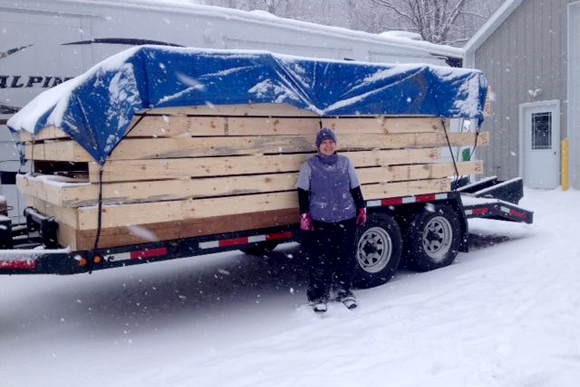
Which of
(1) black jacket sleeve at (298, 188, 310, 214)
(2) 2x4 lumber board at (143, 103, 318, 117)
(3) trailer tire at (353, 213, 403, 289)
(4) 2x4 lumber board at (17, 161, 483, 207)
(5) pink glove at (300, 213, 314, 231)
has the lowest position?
(3) trailer tire at (353, 213, 403, 289)

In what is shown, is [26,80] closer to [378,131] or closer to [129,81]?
[129,81]

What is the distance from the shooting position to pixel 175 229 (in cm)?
536

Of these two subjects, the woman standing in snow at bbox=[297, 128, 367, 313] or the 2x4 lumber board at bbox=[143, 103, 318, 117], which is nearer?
the 2x4 lumber board at bbox=[143, 103, 318, 117]

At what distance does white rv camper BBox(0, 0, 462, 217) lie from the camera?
7664 millimetres

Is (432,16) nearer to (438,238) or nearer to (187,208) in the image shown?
(438,238)

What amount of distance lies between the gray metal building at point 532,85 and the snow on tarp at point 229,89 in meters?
7.37

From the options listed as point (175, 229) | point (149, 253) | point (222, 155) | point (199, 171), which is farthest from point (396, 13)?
point (149, 253)

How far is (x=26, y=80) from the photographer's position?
779 centimetres

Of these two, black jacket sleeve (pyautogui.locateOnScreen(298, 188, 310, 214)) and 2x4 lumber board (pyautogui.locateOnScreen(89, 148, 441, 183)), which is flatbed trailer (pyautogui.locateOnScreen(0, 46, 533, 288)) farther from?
black jacket sleeve (pyautogui.locateOnScreen(298, 188, 310, 214))

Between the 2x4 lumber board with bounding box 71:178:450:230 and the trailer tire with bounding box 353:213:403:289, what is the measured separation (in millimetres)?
336

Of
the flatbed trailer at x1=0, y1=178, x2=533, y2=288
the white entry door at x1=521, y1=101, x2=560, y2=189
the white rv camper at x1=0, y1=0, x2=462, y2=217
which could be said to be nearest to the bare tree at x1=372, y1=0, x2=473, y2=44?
the white entry door at x1=521, y1=101, x2=560, y2=189

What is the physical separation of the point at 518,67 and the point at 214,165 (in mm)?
11549

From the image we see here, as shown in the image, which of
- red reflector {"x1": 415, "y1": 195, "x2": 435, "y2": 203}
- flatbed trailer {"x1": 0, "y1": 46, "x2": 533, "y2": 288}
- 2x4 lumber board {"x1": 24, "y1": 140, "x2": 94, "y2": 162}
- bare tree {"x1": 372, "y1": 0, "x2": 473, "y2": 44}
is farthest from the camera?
bare tree {"x1": 372, "y1": 0, "x2": 473, "y2": 44}

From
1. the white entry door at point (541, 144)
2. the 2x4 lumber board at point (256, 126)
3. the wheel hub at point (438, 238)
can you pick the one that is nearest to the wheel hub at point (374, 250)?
the wheel hub at point (438, 238)
